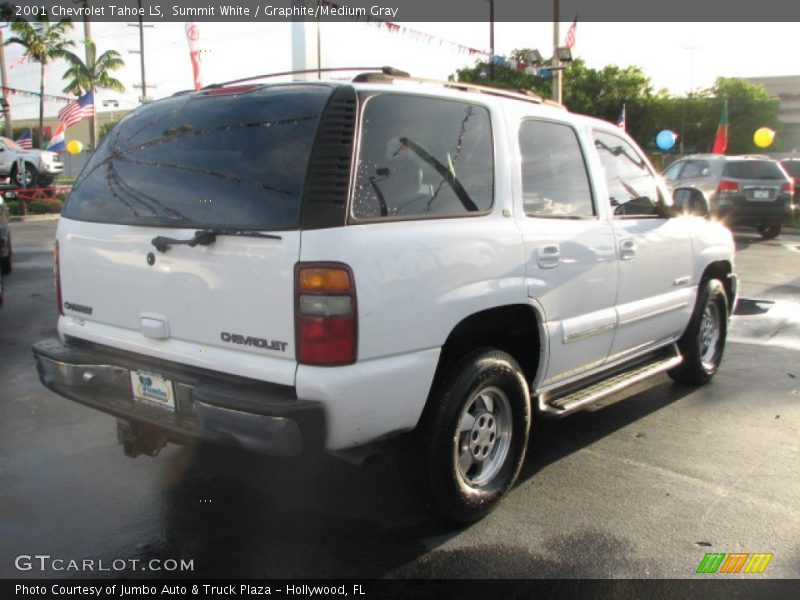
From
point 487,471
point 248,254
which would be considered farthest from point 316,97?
point 487,471

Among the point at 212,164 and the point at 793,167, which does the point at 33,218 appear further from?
the point at 793,167

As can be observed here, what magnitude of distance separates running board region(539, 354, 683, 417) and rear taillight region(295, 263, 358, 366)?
153cm

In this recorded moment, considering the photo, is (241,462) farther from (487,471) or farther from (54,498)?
(487,471)

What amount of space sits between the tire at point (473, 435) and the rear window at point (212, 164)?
1049 millimetres

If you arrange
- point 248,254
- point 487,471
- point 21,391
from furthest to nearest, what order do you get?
point 21,391 < point 487,471 < point 248,254

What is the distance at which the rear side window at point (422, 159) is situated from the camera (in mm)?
2953

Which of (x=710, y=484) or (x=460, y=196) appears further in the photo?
(x=710, y=484)

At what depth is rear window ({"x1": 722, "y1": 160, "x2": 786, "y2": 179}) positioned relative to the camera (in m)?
15.5

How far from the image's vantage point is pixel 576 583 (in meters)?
2.93

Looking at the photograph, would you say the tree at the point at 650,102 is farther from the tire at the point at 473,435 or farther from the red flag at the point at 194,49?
the tire at the point at 473,435

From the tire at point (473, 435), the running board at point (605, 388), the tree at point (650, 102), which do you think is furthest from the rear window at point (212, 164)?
the tree at point (650, 102)

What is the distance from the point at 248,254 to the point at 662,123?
5257 cm

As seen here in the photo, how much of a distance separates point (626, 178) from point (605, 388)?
137 cm

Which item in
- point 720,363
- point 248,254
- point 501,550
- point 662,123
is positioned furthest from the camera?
point 662,123
